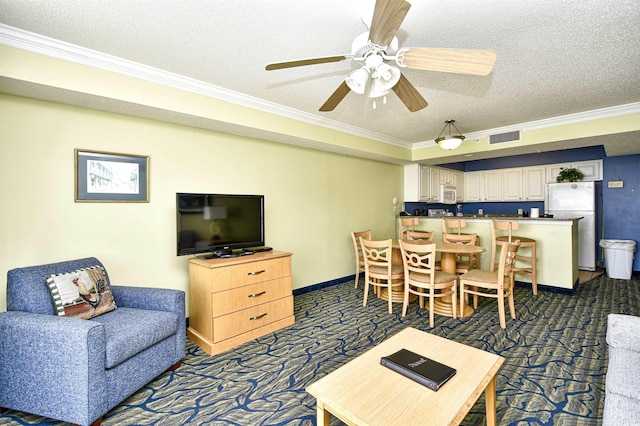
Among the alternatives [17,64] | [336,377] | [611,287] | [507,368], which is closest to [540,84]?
[507,368]

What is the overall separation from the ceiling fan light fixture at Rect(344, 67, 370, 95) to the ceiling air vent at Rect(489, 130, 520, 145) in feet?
12.0

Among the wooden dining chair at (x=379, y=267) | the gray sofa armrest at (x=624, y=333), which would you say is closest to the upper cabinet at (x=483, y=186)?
the wooden dining chair at (x=379, y=267)

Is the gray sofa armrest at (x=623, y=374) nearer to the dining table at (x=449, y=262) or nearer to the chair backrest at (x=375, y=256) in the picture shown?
the dining table at (x=449, y=262)

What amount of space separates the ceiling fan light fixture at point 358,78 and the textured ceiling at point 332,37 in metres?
0.34

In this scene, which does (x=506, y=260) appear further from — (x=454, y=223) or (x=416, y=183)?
(x=416, y=183)

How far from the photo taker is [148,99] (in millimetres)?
2648

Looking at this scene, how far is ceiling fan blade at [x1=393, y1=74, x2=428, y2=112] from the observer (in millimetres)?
2119

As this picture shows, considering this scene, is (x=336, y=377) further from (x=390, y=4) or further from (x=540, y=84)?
(x=540, y=84)

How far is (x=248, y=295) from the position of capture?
290 centimetres

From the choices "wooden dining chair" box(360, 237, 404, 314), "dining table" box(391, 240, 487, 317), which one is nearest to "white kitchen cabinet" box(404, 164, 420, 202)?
"dining table" box(391, 240, 487, 317)

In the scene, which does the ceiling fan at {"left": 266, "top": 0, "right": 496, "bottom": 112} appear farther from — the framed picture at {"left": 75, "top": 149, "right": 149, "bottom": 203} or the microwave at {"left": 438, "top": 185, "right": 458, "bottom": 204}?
the microwave at {"left": 438, "top": 185, "right": 458, "bottom": 204}

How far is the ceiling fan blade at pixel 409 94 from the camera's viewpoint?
6.95ft

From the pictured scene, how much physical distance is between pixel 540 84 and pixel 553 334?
8.41ft

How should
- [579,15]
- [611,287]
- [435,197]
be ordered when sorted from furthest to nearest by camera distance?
[435,197]
[611,287]
[579,15]
